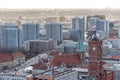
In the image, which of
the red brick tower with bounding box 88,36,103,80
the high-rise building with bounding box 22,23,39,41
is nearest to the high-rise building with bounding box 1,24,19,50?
the high-rise building with bounding box 22,23,39,41

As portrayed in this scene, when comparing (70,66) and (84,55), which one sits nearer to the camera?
(70,66)

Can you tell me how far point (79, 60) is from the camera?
23250 millimetres

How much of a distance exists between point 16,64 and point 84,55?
4251 mm

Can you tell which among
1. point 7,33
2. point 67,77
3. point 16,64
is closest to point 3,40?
point 7,33

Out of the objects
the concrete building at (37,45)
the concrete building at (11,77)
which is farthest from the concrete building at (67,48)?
the concrete building at (11,77)

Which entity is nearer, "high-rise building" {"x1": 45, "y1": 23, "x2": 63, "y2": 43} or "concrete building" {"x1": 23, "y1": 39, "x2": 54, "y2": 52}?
"concrete building" {"x1": 23, "y1": 39, "x2": 54, "y2": 52}

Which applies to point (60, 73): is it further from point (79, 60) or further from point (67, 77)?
point (79, 60)

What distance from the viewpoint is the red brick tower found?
17281 mm

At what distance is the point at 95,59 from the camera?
17.3 m

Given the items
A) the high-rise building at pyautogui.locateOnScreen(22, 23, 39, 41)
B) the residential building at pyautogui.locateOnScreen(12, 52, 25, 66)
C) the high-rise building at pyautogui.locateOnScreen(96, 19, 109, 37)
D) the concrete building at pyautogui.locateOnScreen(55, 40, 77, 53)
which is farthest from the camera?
the high-rise building at pyautogui.locateOnScreen(96, 19, 109, 37)

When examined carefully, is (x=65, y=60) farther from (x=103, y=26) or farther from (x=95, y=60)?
(x=103, y=26)

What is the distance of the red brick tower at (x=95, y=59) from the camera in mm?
17281

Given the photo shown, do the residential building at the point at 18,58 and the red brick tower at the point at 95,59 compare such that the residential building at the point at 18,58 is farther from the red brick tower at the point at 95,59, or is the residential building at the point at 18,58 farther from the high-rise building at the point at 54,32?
the red brick tower at the point at 95,59

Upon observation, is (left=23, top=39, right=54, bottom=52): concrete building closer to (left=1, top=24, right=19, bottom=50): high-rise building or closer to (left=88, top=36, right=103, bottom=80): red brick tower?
(left=1, top=24, right=19, bottom=50): high-rise building
